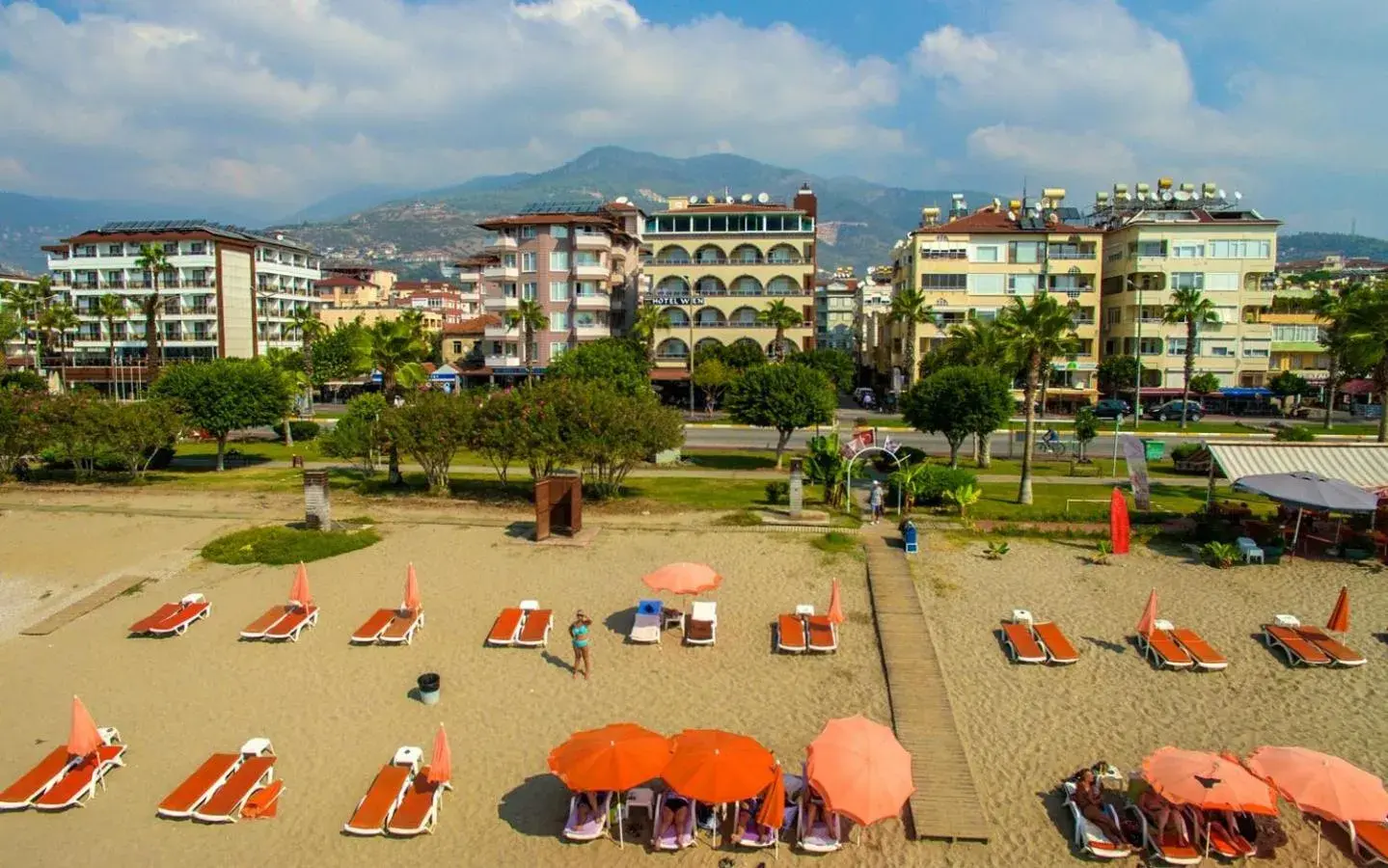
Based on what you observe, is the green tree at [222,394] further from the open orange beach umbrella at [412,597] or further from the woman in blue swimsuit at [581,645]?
the woman in blue swimsuit at [581,645]

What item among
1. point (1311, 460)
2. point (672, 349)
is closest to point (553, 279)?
point (672, 349)

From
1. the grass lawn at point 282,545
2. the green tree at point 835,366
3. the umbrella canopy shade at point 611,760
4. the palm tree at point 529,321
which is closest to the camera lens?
the umbrella canopy shade at point 611,760

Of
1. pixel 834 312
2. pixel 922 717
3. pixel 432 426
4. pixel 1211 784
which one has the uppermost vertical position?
pixel 834 312

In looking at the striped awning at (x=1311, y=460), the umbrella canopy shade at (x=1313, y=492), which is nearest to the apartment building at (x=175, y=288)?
the striped awning at (x=1311, y=460)

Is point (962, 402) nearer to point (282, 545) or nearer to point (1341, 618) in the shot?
point (1341, 618)

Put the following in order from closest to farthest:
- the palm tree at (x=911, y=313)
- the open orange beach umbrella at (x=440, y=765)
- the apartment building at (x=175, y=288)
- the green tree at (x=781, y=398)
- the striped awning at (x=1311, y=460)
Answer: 1. the open orange beach umbrella at (x=440, y=765)
2. the striped awning at (x=1311, y=460)
3. the green tree at (x=781, y=398)
4. the palm tree at (x=911, y=313)
5. the apartment building at (x=175, y=288)

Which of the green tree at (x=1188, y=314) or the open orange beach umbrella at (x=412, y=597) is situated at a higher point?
Answer: the green tree at (x=1188, y=314)

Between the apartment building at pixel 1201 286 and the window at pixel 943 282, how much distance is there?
12840 millimetres

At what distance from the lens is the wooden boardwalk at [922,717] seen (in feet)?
44.2

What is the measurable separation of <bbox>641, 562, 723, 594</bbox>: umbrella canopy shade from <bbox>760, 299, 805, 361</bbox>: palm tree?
162 feet

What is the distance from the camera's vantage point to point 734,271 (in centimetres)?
7638

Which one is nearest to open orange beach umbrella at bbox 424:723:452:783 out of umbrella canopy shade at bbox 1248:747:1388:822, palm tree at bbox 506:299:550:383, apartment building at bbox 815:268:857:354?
umbrella canopy shade at bbox 1248:747:1388:822

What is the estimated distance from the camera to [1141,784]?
13.9 meters

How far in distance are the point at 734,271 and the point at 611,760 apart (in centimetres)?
6628
